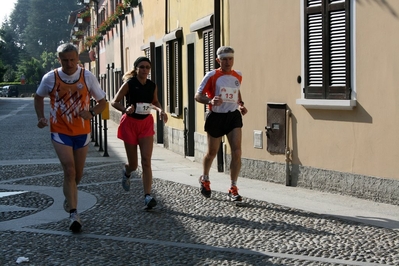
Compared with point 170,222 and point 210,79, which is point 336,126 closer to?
point 210,79

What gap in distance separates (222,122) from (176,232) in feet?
7.53

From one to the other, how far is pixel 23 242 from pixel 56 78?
5.27ft

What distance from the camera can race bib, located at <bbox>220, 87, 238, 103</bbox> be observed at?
384 inches

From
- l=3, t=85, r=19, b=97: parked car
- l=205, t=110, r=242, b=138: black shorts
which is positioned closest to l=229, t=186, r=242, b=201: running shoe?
l=205, t=110, r=242, b=138: black shorts

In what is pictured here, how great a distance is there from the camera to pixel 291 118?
11.5m

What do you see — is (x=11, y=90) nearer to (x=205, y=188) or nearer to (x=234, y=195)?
(x=205, y=188)

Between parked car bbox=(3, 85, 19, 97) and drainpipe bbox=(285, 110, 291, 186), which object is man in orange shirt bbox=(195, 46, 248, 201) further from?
parked car bbox=(3, 85, 19, 97)

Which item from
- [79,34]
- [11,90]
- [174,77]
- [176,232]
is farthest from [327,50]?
[11,90]

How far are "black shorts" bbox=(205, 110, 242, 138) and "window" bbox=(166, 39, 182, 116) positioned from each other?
8499 mm

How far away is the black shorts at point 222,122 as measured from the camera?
9.83m

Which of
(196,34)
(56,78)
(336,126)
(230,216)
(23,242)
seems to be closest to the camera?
(23,242)

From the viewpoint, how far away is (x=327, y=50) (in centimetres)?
1061

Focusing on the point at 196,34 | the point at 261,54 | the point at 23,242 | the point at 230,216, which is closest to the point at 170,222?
the point at 230,216

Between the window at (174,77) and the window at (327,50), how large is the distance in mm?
7536
